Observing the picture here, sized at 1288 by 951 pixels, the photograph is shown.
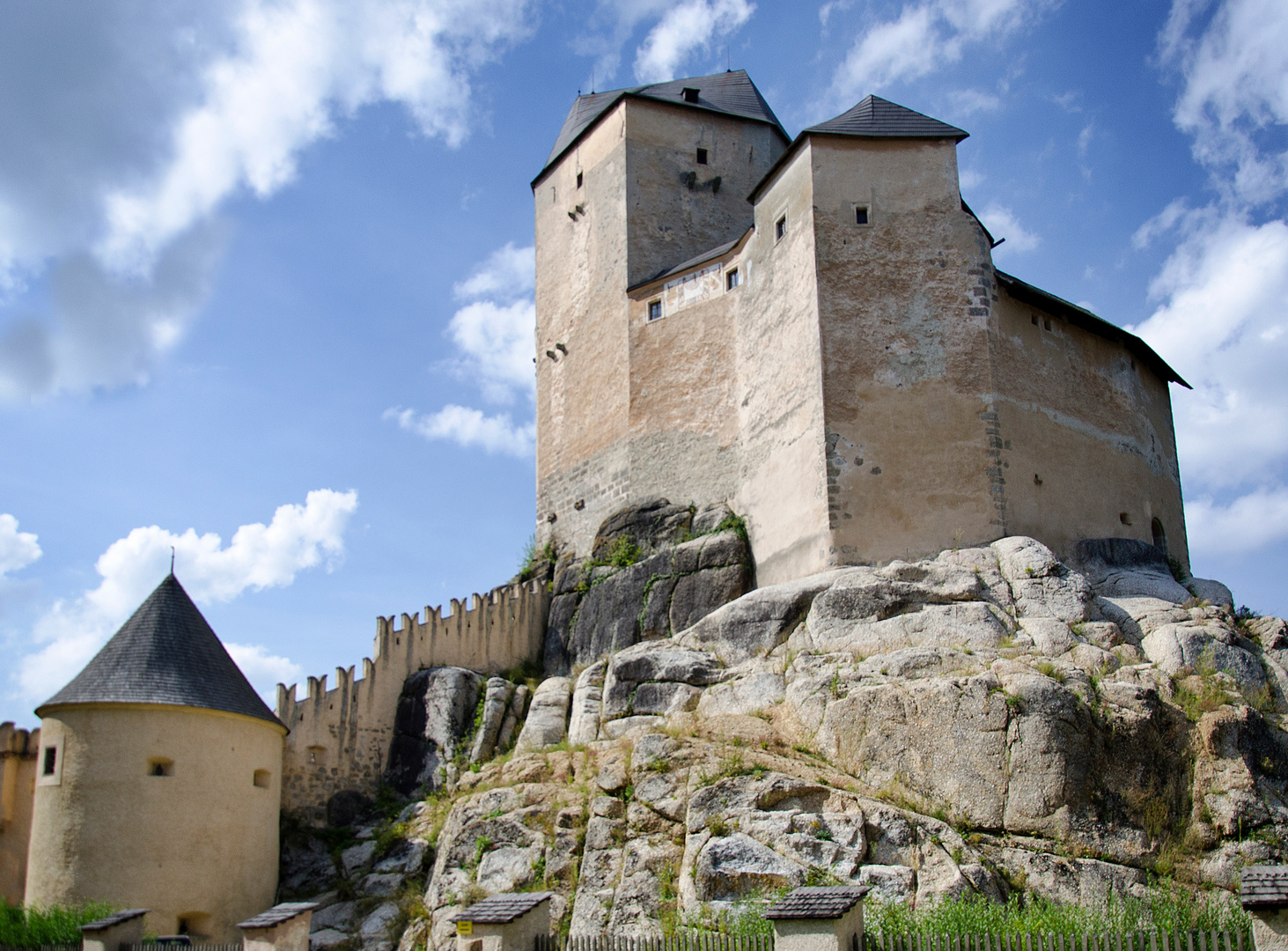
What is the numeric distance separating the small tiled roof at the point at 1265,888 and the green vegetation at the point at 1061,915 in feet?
3.36

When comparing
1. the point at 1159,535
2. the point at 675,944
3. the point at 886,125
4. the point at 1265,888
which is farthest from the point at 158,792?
the point at 1159,535

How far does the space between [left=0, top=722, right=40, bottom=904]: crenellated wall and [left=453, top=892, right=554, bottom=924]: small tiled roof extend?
12829 mm

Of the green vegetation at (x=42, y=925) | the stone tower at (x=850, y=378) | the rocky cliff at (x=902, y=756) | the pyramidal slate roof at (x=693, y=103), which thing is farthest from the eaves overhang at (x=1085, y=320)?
the green vegetation at (x=42, y=925)

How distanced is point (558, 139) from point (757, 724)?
21.1 m

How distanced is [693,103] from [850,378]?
40.4ft

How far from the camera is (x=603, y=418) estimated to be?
30.2m

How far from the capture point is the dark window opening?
88.6ft

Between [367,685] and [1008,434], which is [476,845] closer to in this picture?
[367,685]

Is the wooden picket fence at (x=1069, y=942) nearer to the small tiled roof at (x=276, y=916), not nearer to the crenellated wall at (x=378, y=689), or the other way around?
the small tiled roof at (x=276, y=916)

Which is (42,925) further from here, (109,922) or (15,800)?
(15,800)

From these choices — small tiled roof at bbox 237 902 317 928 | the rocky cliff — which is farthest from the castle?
small tiled roof at bbox 237 902 317 928

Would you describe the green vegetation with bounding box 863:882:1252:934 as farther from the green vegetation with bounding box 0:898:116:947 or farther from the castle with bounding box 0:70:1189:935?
the green vegetation with bounding box 0:898:116:947

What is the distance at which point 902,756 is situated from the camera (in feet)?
57.5

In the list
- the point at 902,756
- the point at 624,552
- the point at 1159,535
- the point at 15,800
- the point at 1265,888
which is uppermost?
the point at 1159,535
